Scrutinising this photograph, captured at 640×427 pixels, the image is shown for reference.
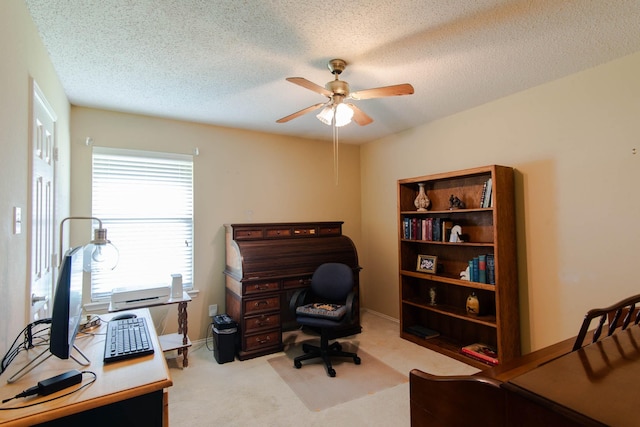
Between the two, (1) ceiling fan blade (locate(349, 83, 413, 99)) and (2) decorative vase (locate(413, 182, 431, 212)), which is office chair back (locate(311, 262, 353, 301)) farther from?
(1) ceiling fan blade (locate(349, 83, 413, 99))

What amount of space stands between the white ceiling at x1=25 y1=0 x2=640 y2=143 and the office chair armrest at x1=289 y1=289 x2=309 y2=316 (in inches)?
74.9

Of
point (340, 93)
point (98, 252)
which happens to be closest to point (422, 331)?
point (340, 93)

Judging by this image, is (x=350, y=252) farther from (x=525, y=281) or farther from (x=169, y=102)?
(x=169, y=102)

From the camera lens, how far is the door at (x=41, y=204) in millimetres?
1725

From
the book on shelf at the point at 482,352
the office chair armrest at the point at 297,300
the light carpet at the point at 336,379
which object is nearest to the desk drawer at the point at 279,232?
the office chair armrest at the point at 297,300

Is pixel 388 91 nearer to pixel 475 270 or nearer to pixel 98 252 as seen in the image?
pixel 475 270

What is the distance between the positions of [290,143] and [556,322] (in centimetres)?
340

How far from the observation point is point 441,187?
3566 mm

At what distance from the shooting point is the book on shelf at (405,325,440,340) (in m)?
3.47

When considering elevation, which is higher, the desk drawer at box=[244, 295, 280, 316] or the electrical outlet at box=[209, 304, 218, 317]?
the desk drawer at box=[244, 295, 280, 316]

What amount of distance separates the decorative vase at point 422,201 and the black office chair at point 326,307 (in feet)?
3.60

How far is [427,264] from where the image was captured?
11.5 ft

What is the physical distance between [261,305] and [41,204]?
196 centimetres

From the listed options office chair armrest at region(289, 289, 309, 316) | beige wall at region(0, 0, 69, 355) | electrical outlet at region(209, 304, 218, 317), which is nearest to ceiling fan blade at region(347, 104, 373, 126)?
office chair armrest at region(289, 289, 309, 316)
